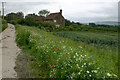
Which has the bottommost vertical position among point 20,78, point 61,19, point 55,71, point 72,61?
point 20,78

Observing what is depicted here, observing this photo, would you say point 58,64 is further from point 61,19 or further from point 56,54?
point 61,19

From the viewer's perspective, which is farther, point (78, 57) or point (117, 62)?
point (117, 62)

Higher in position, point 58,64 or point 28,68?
point 58,64

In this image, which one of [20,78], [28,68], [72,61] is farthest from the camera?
[28,68]

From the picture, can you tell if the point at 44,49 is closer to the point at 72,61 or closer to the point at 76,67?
the point at 72,61

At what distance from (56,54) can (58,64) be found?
0.70 m

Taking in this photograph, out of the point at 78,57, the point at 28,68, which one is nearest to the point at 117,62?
the point at 78,57

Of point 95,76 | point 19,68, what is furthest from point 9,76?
point 95,76

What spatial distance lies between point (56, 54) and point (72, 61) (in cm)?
95

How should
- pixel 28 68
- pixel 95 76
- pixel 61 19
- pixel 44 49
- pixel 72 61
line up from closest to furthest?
pixel 95 76
pixel 72 61
pixel 28 68
pixel 44 49
pixel 61 19

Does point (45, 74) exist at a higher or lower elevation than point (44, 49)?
lower

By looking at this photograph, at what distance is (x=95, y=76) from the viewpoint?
9.11 ft

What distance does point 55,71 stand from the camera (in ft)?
11.1

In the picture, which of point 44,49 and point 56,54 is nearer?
point 56,54
